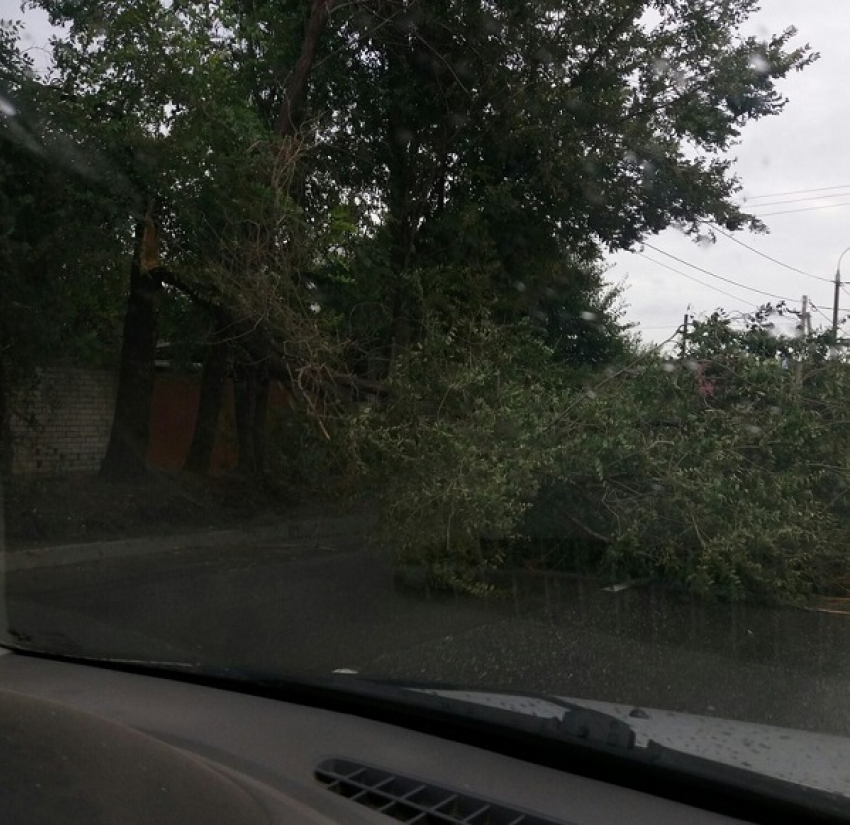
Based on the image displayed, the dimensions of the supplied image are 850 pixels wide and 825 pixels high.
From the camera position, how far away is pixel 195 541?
12688 millimetres

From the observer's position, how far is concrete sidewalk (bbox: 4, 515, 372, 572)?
10.7m

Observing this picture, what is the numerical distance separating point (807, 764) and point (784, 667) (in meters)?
4.21

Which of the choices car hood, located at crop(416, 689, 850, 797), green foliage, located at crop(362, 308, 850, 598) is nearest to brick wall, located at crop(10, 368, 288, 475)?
green foliage, located at crop(362, 308, 850, 598)

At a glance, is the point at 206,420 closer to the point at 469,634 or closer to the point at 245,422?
the point at 245,422

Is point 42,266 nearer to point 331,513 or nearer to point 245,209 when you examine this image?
point 245,209

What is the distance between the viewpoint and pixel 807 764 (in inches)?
113

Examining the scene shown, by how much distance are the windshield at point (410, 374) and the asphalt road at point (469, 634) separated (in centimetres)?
5

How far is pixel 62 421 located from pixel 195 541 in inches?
186

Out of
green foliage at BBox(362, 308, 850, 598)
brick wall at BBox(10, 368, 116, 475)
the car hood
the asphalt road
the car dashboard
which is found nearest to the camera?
the car dashboard

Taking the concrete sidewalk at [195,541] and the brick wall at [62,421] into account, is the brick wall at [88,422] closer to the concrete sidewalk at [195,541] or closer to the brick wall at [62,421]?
the brick wall at [62,421]

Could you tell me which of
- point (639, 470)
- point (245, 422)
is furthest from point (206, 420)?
point (639, 470)

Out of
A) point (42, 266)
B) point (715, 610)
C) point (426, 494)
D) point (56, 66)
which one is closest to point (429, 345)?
point (426, 494)

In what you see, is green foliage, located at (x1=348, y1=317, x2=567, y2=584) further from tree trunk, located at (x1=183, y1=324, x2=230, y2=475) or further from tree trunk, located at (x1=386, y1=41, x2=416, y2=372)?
tree trunk, located at (x1=183, y1=324, x2=230, y2=475)

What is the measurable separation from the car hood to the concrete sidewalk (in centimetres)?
751
